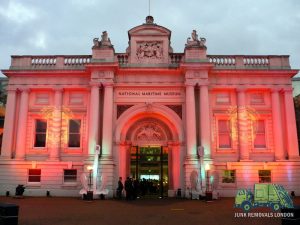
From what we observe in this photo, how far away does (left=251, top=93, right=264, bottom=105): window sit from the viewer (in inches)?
990

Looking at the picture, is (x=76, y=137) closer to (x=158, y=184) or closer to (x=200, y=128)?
(x=158, y=184)

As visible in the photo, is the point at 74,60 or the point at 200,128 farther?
the point at 74,60

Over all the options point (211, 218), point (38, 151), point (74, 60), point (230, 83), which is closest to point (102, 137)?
point (38, 151)

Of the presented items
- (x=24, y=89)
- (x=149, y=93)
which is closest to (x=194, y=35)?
(x=149, y=93)

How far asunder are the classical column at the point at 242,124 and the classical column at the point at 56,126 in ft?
42.6

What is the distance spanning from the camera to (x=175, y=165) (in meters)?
24.4

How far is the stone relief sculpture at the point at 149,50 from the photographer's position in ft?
83.3

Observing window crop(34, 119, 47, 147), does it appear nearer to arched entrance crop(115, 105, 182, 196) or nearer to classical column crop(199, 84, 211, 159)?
arched entrance crop(115, 105, 182, 196)

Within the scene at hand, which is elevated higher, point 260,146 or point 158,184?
point 260,146

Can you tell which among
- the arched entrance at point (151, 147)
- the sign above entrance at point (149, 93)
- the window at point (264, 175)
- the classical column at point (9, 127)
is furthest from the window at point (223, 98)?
the classical column at point (9, 127)

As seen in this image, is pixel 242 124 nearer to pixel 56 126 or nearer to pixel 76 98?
pixel 76 98

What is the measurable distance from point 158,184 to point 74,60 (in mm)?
11234

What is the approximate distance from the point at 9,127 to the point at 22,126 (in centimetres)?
99

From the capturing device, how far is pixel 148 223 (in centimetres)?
1152
